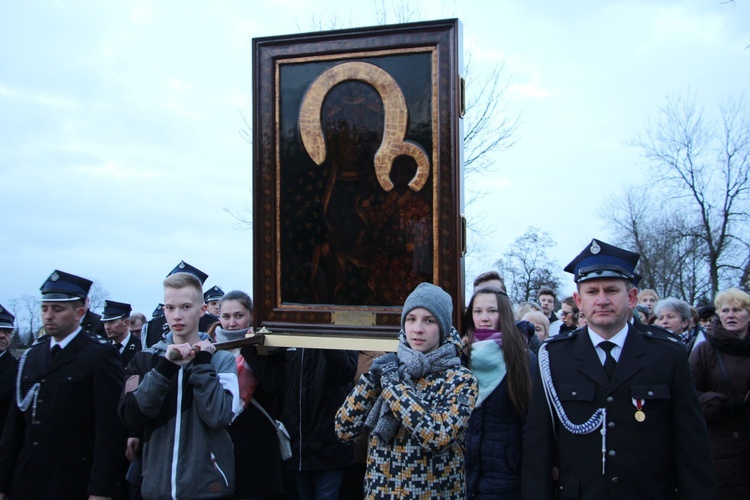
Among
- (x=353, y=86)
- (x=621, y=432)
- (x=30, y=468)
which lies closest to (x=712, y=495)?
(x=621, y=432)

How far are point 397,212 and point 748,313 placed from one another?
322cm

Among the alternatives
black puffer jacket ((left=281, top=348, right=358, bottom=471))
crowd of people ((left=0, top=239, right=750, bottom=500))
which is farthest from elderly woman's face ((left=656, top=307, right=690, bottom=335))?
black puffer jacket ((left=281, top=348, right=358, bottom=471))

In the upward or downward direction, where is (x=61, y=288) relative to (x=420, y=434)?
upward

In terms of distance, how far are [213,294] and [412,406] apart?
6.71m

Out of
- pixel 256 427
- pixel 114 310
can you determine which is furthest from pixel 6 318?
pixel 256 427

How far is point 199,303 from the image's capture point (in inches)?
171

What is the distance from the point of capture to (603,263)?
3.54 metres

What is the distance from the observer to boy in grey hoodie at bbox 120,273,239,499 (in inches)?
155

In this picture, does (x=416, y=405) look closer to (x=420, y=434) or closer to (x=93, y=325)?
(x=420, y=434)

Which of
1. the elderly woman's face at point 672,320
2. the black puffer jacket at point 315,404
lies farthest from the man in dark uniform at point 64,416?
the elderly woman's face at point 672,320

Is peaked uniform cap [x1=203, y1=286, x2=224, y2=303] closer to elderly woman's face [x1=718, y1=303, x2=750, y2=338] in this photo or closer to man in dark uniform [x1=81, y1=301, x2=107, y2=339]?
man in dark uniform [x1=81, y1=301, x2=107, y2=339]

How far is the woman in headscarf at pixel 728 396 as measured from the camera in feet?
17.5

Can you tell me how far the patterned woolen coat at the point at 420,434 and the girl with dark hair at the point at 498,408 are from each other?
484 mm

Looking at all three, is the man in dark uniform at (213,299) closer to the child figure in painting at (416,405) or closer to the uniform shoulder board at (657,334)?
the child figure in painting at (416,405)
